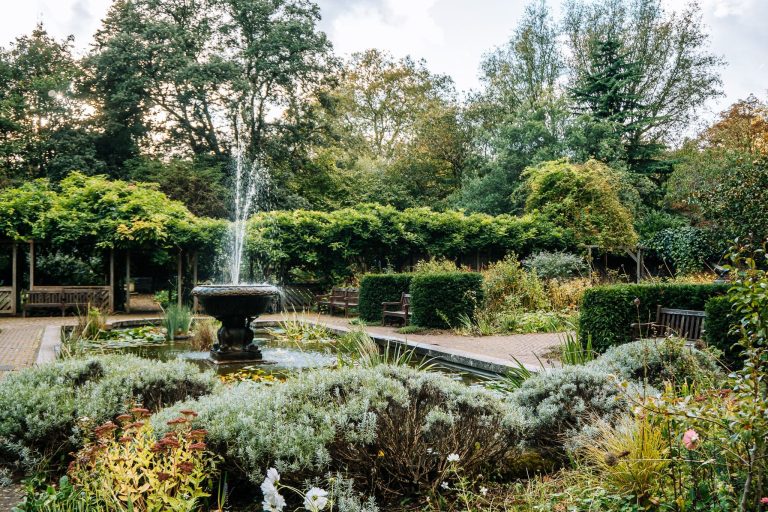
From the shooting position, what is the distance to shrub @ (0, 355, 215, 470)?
3.24 meters

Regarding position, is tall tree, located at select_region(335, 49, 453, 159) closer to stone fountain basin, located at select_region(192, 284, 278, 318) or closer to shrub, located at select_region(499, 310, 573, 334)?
shrub, located at select_region(499, 310, 573, 334)

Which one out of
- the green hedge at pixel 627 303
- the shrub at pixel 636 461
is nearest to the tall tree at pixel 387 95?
the green hedge at pixel 627 303

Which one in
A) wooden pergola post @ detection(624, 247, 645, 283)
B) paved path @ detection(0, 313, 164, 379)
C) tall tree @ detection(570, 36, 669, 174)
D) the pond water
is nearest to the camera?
the pond water

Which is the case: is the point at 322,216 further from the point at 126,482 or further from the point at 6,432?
the point at 126,482

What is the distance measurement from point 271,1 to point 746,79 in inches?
826

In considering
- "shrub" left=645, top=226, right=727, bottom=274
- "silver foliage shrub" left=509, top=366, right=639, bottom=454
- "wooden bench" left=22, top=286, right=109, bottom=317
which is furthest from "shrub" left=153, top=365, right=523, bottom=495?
"shrub" left=645, top=226, right=727, bottom=274

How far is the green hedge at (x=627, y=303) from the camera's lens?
7402mm

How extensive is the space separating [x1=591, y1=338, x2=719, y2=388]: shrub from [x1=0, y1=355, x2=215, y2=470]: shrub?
3190mm

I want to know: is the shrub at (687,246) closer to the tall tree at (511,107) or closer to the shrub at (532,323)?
the tall tree at (511,107)

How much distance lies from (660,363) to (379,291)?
8906 mm

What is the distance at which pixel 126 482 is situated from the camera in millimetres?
2180

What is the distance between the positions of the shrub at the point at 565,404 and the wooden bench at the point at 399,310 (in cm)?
779

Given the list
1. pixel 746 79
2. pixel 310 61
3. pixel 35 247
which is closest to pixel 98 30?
pixel 310 61

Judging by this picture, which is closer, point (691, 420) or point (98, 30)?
point (691, 420)
